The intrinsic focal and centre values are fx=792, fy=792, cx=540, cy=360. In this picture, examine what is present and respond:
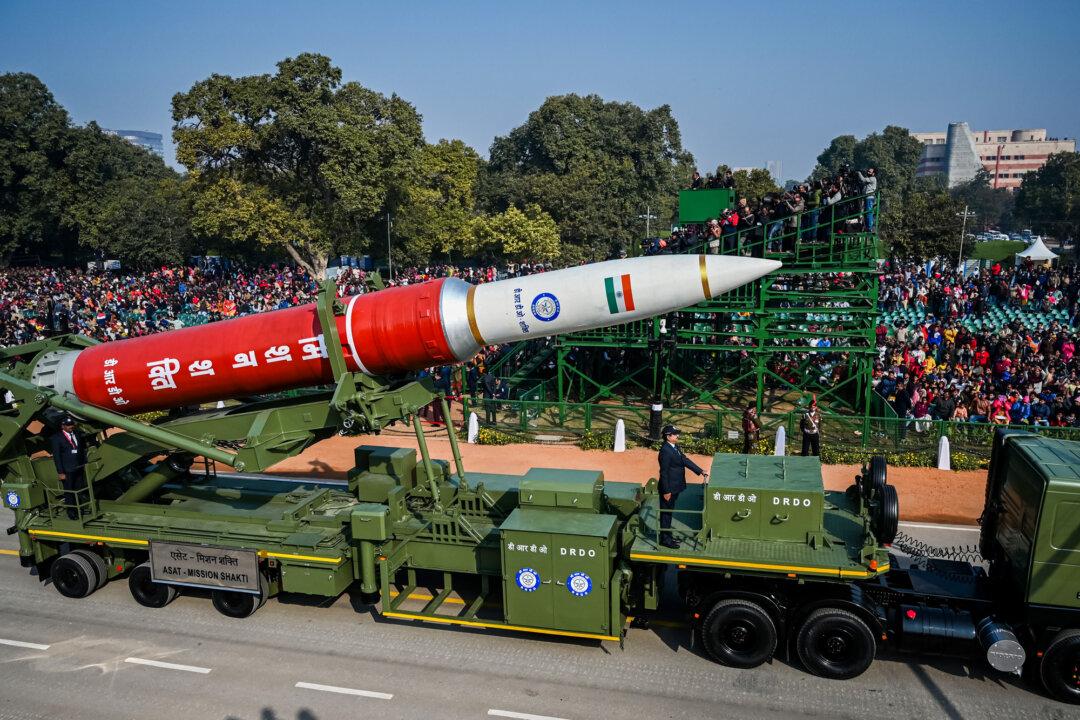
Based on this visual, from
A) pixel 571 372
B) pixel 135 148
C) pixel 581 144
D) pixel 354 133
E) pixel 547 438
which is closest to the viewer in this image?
pixel 547 438

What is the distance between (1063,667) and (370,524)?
8466mm

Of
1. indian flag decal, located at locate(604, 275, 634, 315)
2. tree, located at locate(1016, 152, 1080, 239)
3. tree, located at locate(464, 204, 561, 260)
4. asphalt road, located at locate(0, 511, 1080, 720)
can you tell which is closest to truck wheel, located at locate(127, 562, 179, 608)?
asphalt road, located at locate(0, 511, 1080, 720)

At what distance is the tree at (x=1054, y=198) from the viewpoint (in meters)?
73.7

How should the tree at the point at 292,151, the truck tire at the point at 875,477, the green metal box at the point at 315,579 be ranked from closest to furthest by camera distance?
1. the truck tire at the point at 875,477
2. the green metal box at the point at 315,579
3. the tree at the point at 292,151

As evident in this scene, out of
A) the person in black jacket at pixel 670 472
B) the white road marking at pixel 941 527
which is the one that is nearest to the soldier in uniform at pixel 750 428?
the white road marking at pixel 941 527

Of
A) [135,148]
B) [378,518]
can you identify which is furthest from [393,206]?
[135,148]

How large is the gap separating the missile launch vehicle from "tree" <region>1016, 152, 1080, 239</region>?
244 ft

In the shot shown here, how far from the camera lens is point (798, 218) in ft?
64.9

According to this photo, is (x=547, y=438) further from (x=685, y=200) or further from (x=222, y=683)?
(x=222, y=683)

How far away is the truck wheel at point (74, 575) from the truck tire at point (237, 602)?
2.16 m

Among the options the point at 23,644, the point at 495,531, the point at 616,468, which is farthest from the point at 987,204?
the point at 23,644

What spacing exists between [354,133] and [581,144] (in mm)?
31280

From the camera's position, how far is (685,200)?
2211cm

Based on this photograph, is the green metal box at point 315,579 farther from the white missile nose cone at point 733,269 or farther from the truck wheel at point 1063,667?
the truck wheel at point 1063,667
